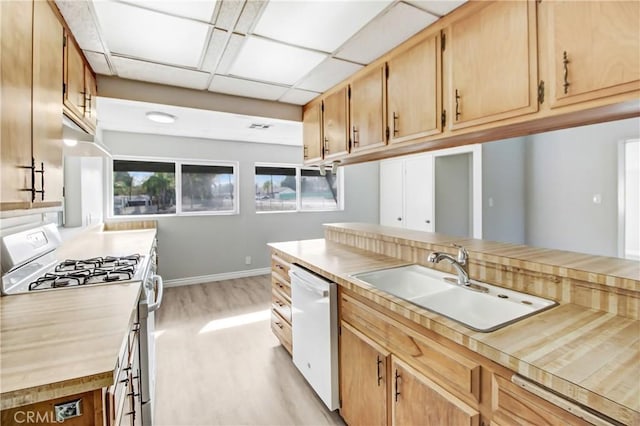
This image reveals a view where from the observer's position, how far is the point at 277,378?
Result: 224 cm

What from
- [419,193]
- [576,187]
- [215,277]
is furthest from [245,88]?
[576,187]

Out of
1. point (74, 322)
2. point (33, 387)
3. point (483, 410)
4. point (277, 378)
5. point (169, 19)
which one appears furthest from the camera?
point (277, 378)

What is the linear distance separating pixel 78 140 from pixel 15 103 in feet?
2.28

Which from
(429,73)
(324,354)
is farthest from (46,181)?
(429,73)

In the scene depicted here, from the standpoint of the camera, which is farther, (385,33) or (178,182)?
(178,182)

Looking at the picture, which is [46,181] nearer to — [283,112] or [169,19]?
[169,19]

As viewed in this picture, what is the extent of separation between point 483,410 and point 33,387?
125 cm

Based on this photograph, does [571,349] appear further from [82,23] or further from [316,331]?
[82,23]

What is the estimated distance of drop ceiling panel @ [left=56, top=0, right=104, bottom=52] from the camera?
1.52m

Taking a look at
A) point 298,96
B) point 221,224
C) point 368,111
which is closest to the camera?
point 368,111

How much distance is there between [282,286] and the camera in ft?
8.28

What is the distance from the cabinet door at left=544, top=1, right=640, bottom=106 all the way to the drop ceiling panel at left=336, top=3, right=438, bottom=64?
63cm

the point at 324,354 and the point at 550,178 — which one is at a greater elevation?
the point at 550,178

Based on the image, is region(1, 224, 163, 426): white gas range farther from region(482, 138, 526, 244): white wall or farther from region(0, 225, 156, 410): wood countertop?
region(482, 138, 526, 244): white wall
